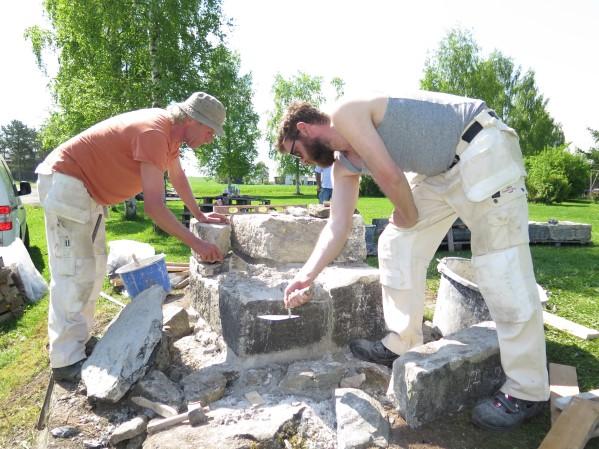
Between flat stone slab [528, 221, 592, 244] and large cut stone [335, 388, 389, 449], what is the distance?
679 cm

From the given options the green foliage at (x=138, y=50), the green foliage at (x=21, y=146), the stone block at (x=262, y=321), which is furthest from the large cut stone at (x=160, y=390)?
the green foliage at (x=21, y=146)

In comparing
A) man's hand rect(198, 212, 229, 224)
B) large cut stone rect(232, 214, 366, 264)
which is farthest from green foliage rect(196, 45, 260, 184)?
large cut stone rect(232, 214, 366, 264)

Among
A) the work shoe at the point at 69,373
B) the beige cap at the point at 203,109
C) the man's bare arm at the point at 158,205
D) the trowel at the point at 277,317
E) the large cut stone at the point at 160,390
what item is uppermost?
the beige cap at the point at 203,109

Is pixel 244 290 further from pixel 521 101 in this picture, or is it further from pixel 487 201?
pixel 521 101

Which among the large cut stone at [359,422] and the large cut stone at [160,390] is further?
the large cut stone at [160,390]

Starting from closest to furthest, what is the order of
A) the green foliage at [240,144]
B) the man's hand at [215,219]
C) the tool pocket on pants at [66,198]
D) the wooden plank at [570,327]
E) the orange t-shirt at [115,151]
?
the orange t-shirt at [115,151]
the tool pocket on pants at [66,198]
the wooden plank at [570,327]
the man's hand at [215,219]
the green foliage at [240,144]

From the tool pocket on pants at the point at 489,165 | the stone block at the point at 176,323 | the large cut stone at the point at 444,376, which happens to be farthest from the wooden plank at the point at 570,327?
the stone block at the point at 176,323

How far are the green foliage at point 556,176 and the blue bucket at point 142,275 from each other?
2235 centimetres

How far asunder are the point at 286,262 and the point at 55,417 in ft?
5.52

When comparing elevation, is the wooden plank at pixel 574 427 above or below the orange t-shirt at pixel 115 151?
below

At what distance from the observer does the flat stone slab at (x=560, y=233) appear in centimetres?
785

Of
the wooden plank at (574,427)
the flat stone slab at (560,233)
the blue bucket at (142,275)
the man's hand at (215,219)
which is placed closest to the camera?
the wooden plank at (574,427)

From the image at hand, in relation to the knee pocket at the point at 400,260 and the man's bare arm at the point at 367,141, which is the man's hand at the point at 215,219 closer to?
the knee pocket at the point at 400,260

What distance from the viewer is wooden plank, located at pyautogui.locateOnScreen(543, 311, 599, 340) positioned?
11.0 feet
